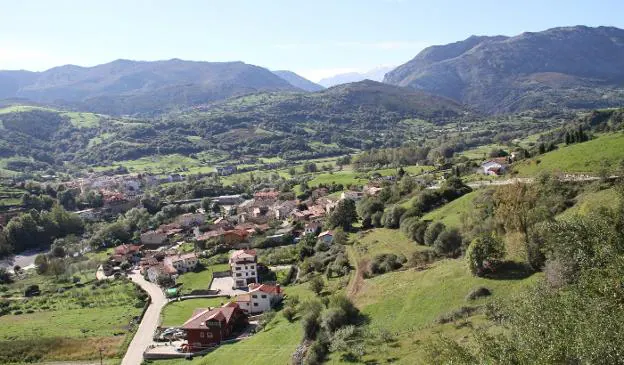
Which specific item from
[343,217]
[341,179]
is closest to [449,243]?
[343,217]

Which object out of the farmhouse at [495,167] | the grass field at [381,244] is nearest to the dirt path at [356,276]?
the grass field at [381,244]

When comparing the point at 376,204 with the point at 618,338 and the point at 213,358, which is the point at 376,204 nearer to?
the point at 213,358

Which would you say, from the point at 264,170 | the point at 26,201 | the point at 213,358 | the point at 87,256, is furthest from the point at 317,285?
the point at 264,170

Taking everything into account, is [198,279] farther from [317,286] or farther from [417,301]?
[417,301]

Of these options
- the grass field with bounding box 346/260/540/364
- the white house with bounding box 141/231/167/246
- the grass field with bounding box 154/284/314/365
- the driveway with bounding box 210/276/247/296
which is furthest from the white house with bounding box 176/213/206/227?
the grass field with bounding box 346/260/540/364

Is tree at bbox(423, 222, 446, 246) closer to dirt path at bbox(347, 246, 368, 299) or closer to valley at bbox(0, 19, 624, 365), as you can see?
valley at bbox(0, 19, 624, 365)

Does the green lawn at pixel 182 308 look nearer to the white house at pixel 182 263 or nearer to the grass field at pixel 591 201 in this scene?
the white house at pixel 182 263
